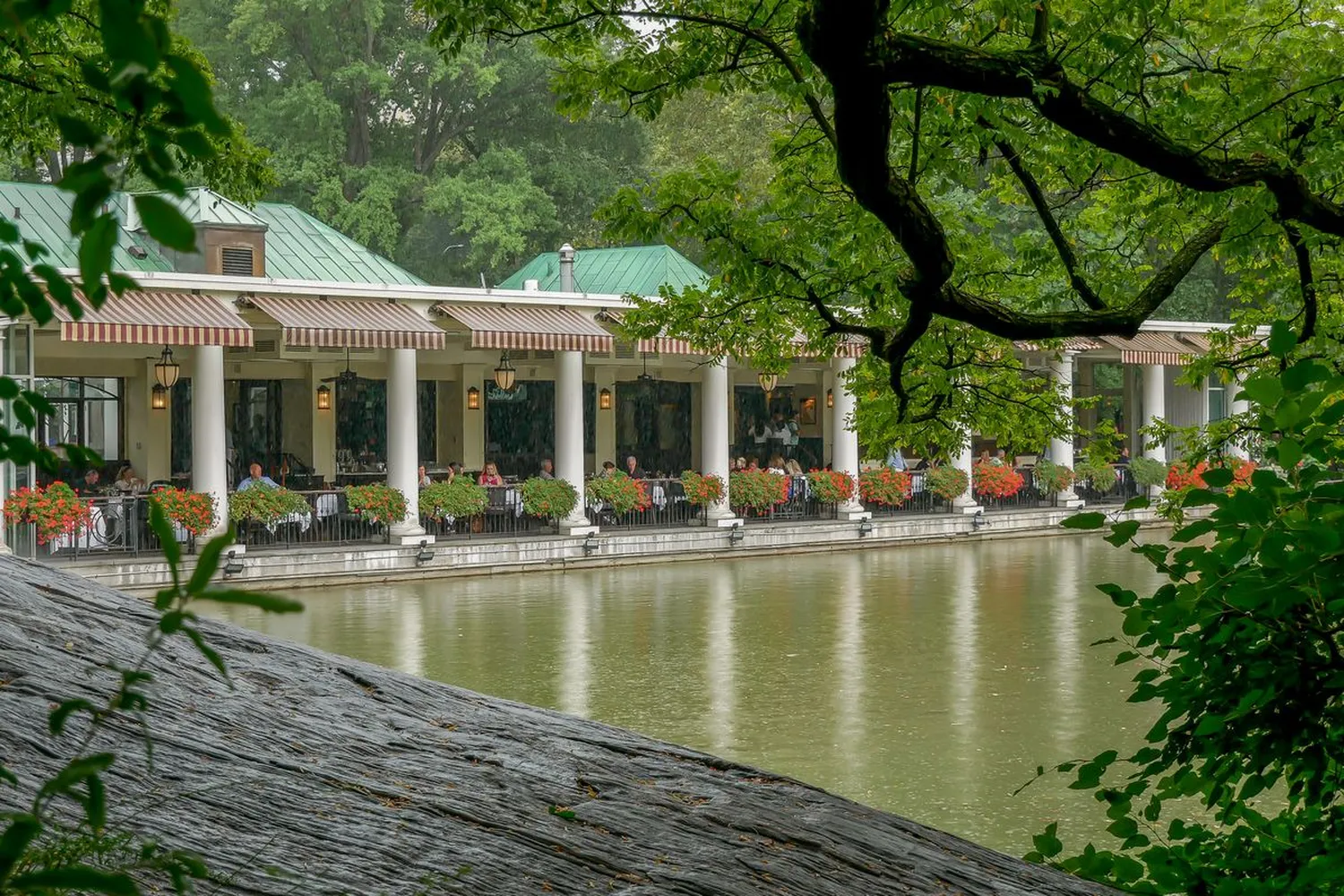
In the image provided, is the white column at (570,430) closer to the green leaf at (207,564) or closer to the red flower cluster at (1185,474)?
the red flower cluster at (1185,474)

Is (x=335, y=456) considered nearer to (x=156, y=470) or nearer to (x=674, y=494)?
(x=156, y=470)

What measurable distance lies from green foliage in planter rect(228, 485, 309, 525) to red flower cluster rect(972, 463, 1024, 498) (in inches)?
570

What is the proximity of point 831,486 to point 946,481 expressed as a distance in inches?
121

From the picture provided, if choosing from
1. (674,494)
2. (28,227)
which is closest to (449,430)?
(674,494)

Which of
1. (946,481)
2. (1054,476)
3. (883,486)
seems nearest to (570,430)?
(883,486)

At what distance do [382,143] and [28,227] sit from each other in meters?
20.6

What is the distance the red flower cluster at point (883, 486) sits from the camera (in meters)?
29.6

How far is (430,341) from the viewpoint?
23.7 metres

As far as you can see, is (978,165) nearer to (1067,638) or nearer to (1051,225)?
(1051,225)

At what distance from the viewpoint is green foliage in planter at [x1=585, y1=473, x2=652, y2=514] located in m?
26.2

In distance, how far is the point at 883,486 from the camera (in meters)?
29.7

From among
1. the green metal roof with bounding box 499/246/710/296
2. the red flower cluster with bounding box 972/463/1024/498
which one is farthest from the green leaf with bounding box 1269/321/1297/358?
the red flower cluster with bounding box 972/463/1024/498

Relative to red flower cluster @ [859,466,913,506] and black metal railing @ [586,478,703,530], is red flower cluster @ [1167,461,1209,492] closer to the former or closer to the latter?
red flower cluster @ [859,466,913,506]

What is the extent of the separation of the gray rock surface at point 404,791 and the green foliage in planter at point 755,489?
21.1 metres
